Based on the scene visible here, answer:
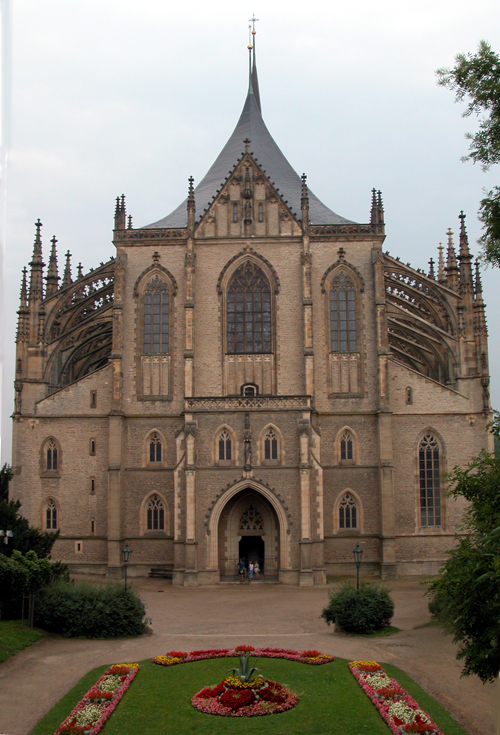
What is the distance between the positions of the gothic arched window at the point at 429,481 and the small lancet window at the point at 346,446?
12.8 ft

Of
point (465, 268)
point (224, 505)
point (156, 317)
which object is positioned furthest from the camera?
point (465, 268)

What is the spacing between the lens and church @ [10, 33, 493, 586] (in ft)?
130

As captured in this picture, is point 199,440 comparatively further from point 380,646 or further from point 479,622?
point 479,622

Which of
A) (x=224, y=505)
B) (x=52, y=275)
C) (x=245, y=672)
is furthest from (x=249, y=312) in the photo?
(x=245, y=672)

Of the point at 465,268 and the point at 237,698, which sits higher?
the point at 465,268

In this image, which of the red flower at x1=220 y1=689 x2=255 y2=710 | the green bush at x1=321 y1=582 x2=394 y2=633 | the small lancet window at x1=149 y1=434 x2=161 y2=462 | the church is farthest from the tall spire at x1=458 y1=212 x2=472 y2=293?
the red flower at x1=220 y1=689 x2=255 y2=710

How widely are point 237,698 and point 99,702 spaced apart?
11.3 feet

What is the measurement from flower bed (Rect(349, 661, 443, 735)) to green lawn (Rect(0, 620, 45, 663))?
A: 418 inches

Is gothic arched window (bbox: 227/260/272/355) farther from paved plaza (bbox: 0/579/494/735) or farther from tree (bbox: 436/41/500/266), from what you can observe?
tree (bbox: 436/41/500/266)

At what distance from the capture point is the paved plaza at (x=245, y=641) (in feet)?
61.8

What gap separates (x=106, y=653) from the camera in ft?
78.5

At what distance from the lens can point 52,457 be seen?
140 feet

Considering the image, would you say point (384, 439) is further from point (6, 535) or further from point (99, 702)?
point (99, 702)

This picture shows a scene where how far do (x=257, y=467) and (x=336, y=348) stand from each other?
339 inches
